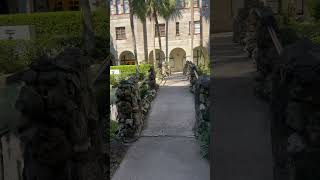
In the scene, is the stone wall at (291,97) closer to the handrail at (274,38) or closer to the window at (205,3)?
the handrail at (274,38)

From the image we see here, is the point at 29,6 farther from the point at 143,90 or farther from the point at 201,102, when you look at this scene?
the point at 201,102

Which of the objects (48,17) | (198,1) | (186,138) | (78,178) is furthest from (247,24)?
(78,178)

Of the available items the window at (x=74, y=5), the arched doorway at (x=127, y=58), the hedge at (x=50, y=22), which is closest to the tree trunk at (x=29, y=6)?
the hedge at (x=50, y=22)

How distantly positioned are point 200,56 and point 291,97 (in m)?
0.47

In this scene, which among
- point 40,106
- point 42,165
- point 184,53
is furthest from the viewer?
point 184,53

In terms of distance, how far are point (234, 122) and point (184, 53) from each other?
0.33 metres

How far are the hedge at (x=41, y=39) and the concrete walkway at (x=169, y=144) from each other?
1.34 ft

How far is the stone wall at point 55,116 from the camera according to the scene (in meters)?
1.37

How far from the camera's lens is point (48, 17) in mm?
1525

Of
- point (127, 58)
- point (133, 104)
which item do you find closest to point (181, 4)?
point (127, 58)

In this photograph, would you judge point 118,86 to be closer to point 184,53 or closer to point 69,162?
point 184,53

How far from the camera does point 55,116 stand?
141 cm

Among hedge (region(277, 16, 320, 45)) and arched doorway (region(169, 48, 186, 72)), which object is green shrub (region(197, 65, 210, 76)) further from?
hedge (region(277, 16, 320, 45))

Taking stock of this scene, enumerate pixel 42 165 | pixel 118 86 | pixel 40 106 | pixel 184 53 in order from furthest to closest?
pixel 118 86, pixel 184 53, pixel 42 165, pixel 40 106
